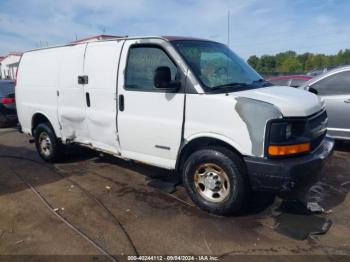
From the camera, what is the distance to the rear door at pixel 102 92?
466cm

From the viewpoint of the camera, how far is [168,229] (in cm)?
365

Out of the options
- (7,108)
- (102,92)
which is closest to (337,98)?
(102,92)

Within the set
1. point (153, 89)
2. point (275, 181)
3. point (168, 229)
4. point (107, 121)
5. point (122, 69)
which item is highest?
point (122, 69)

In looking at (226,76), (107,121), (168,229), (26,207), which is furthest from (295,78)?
(26,207)

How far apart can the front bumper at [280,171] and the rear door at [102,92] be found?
85.2 inches

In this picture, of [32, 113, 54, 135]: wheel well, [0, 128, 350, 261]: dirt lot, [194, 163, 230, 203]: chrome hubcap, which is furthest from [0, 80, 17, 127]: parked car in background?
[194, 163, 230, 203]: chrome hubcap

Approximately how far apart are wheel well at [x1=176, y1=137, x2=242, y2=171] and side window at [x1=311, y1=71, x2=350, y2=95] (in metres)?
3.66

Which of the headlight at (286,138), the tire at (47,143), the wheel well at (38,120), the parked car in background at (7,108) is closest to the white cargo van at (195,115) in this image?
the headlight at (286,138)

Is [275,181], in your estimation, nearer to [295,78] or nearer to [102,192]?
[102,192]

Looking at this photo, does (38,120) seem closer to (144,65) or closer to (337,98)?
(144,65)

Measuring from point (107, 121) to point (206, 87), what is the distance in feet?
5.68

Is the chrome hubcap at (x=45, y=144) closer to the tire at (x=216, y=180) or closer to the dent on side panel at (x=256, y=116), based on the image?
the tire at (x=216, y=180)

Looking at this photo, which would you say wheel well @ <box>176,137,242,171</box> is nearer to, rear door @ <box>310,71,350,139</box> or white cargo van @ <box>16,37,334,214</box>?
white cargo van @ <box>16,37,334,214</box>

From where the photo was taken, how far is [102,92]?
188 inches
